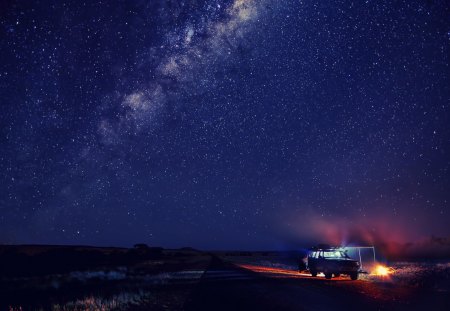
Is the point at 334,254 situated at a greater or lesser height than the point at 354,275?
greater

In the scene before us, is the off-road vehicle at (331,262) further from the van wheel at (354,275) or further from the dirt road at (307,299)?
the dirt road at (307,299)

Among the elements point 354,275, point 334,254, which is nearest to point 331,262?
point 334,254

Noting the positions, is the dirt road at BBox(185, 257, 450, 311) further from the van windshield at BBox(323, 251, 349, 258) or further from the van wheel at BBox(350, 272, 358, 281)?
the van windshield at BBox(323, 251, 349, 258)

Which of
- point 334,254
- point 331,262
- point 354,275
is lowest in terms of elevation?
point 354,275

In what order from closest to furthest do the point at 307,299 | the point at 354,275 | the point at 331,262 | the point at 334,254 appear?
the point at 307,299, the point at 354,275, the point at 331,262, the point at 334,254

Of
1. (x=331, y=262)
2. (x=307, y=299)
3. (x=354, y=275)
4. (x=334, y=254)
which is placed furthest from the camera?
(x=334, y=254)

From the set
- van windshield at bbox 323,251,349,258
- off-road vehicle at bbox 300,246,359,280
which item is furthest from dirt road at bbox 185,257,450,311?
van windshield at bbox 323,251,349,258

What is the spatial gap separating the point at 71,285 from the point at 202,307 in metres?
12.5

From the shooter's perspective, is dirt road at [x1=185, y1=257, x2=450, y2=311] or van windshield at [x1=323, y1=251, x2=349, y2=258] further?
van windshield at [x1=323, y1=251, x2=349, y2=258]

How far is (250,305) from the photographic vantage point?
479 inches

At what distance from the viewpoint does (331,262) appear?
72.2 ft

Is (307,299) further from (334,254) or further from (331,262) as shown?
(334,254)

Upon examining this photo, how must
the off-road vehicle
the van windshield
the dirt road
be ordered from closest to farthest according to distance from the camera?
the dirt road → the off-road vehicle → the van windshield

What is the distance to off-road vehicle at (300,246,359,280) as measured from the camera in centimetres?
2150
